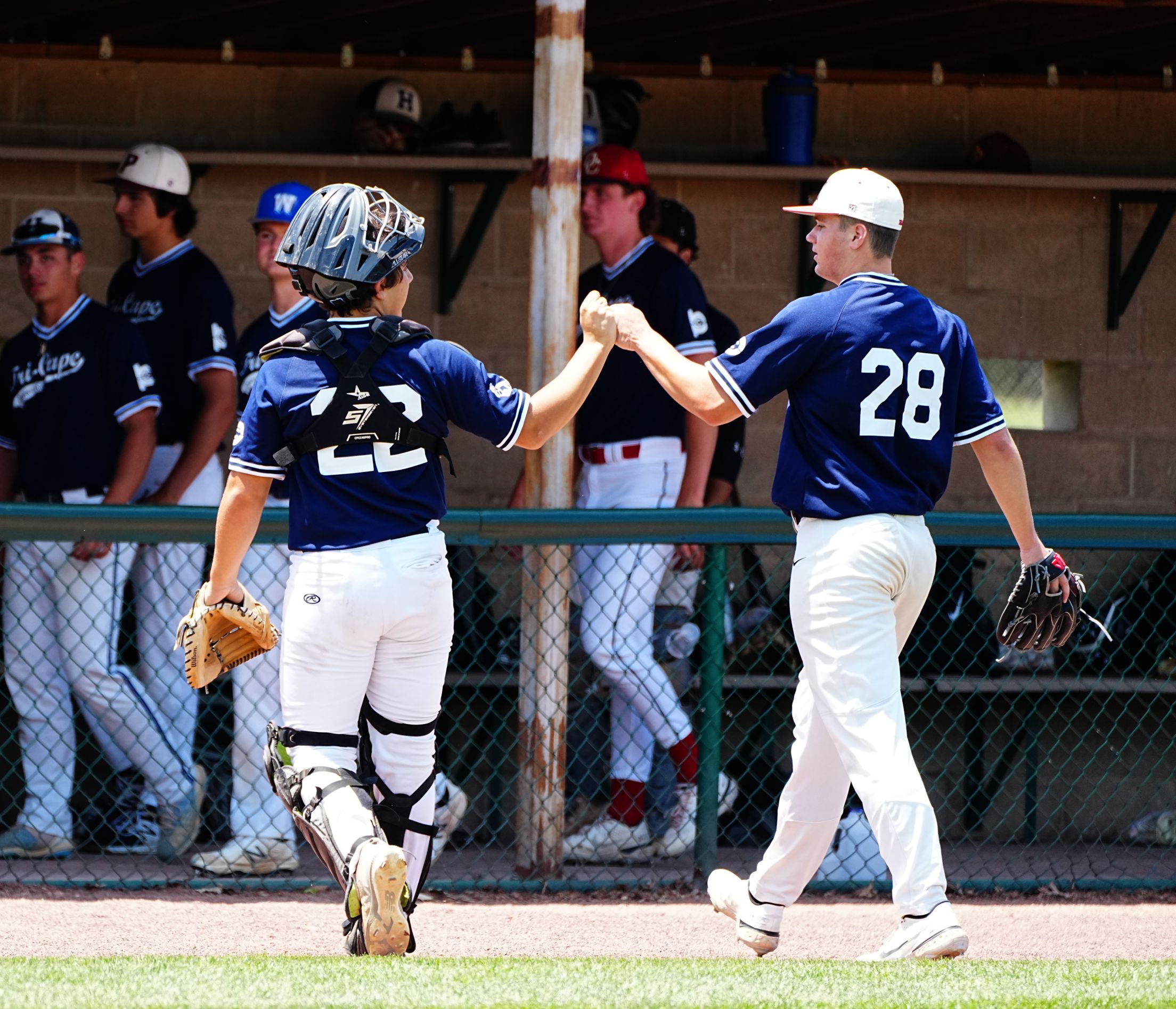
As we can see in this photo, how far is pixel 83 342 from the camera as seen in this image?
5.54 meters

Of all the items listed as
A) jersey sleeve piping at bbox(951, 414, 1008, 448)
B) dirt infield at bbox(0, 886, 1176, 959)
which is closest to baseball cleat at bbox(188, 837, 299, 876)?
dirt infield at bbox(0, 886, 1176, 959)

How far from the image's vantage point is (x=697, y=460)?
18.0 ft

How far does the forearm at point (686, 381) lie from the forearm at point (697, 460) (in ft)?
5.12

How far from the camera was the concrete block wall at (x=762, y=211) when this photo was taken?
6566 mm

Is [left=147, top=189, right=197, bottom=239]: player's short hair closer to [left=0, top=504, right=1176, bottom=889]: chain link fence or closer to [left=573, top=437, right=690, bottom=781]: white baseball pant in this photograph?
[left=0, top=504, right=1176, bottom=889]: chain link fence

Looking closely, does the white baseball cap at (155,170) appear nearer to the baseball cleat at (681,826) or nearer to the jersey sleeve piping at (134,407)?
the jersey sleeve piping at (134,407)

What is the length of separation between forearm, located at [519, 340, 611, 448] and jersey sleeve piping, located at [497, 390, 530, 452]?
1cm

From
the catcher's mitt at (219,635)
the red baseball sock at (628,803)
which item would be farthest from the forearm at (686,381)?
the red baseball sock at (628,803)

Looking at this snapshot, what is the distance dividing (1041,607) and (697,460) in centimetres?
168

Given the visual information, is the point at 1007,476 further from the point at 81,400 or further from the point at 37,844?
the point at 37,844

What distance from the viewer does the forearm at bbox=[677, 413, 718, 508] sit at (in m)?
5.47

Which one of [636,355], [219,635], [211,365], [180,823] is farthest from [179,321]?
[219,635]

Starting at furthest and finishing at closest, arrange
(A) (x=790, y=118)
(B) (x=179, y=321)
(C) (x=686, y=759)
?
(A) (x=790, y=118) → (B) (x=179, y=321) → (C) (x=686, y=759)

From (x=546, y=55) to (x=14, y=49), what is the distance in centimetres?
251
